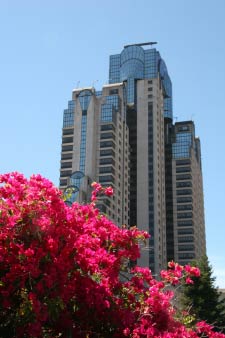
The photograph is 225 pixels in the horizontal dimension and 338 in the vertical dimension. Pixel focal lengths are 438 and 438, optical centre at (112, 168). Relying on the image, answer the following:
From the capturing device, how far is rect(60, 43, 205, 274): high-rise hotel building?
3957 inches

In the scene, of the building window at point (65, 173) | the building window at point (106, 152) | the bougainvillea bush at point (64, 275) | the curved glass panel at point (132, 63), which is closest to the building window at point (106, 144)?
the building window at point (106, 152)

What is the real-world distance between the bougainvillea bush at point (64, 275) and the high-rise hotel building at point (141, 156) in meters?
80.1

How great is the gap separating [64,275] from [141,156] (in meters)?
106

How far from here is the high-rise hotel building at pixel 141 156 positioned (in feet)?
330

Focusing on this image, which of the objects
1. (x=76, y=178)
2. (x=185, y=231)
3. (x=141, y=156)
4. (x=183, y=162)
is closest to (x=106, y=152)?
(x=76, y=178)

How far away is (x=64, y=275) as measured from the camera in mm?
7867

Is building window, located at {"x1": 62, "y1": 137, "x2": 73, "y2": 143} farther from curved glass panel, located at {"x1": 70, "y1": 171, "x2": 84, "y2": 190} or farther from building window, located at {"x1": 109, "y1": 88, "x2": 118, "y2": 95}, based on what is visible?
building window, located at {"x1": 109, "y1": 88, "x2": 118, "y2": 95}

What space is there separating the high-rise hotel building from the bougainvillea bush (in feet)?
263

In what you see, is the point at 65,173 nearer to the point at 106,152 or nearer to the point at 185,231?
the point at 106,152

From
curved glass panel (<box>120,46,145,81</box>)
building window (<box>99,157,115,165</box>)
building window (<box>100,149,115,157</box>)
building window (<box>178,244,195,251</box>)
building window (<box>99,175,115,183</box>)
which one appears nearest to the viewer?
building window (<box>99,175,115,183</box>)

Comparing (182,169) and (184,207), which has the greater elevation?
(182,169)

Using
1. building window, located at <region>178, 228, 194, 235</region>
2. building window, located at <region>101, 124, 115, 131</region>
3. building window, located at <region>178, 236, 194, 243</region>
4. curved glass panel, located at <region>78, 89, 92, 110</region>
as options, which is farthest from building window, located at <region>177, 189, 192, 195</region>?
curved glass panel, located at <region>78, 89, 92, 110</region>

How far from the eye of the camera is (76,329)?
855 centimetres

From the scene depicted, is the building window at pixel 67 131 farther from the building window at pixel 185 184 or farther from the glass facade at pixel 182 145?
the building window at pixel 185 184
